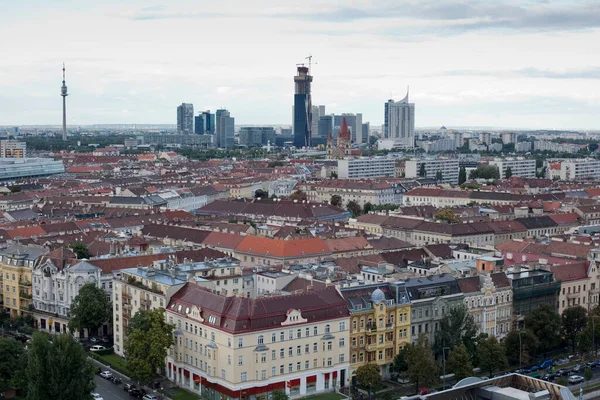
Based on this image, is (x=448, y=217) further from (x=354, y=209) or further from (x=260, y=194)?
(x=260, y=194)

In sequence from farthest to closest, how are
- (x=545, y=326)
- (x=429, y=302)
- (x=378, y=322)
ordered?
(x=545, y=326) < (x=429, y=302) < (x=378, y=322)

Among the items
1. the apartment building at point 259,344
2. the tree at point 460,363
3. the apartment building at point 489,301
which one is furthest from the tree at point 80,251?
the tree at point 460,363

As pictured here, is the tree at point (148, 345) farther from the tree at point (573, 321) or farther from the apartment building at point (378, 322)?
the tree at point (573, 321)

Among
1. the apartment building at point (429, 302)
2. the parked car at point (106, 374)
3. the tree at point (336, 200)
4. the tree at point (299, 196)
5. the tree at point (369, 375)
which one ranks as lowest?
the parked car at point (106, 374)

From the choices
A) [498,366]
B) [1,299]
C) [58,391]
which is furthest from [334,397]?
[1,299]

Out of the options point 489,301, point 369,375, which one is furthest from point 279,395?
point 489,301
